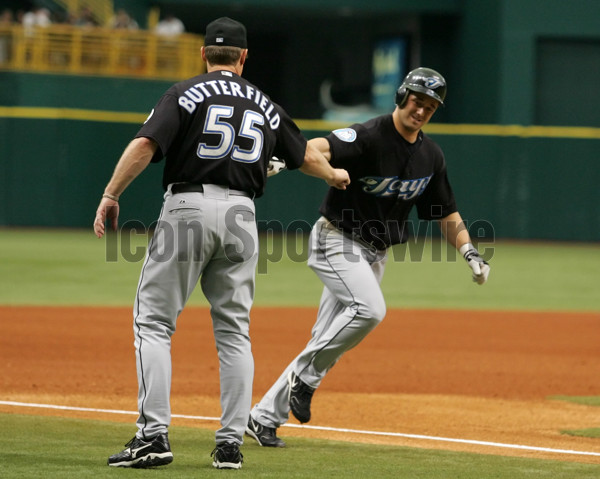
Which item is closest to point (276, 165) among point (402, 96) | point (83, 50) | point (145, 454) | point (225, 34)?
point (225, 34)

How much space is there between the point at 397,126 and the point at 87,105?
16713 millimetres

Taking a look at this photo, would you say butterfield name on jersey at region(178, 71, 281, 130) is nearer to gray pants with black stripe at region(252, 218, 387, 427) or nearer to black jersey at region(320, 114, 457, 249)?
black jersey at region(320, 114, 457, 249)

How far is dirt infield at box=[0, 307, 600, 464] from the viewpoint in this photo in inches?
243

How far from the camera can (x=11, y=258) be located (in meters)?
15.5

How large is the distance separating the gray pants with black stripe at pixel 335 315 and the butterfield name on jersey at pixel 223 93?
1163 millimetres

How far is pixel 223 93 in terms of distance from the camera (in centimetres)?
464

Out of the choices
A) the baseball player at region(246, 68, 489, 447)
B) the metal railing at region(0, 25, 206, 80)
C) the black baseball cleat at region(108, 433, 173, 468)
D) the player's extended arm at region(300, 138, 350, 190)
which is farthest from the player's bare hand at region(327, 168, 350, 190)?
the metal railing at region(0, 25, 206, 80)

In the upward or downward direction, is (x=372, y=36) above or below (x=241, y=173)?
above

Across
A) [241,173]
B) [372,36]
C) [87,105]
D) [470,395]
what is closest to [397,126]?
[241,173]

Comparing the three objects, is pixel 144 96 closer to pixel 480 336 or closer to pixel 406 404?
pixel 480 336

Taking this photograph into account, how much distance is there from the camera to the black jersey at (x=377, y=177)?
578 cm

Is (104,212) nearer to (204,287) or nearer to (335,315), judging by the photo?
(204,287)

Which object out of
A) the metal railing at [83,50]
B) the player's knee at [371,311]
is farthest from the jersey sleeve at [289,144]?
the metal railing at [83,50]

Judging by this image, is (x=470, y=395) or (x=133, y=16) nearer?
(x=470, y=395)
